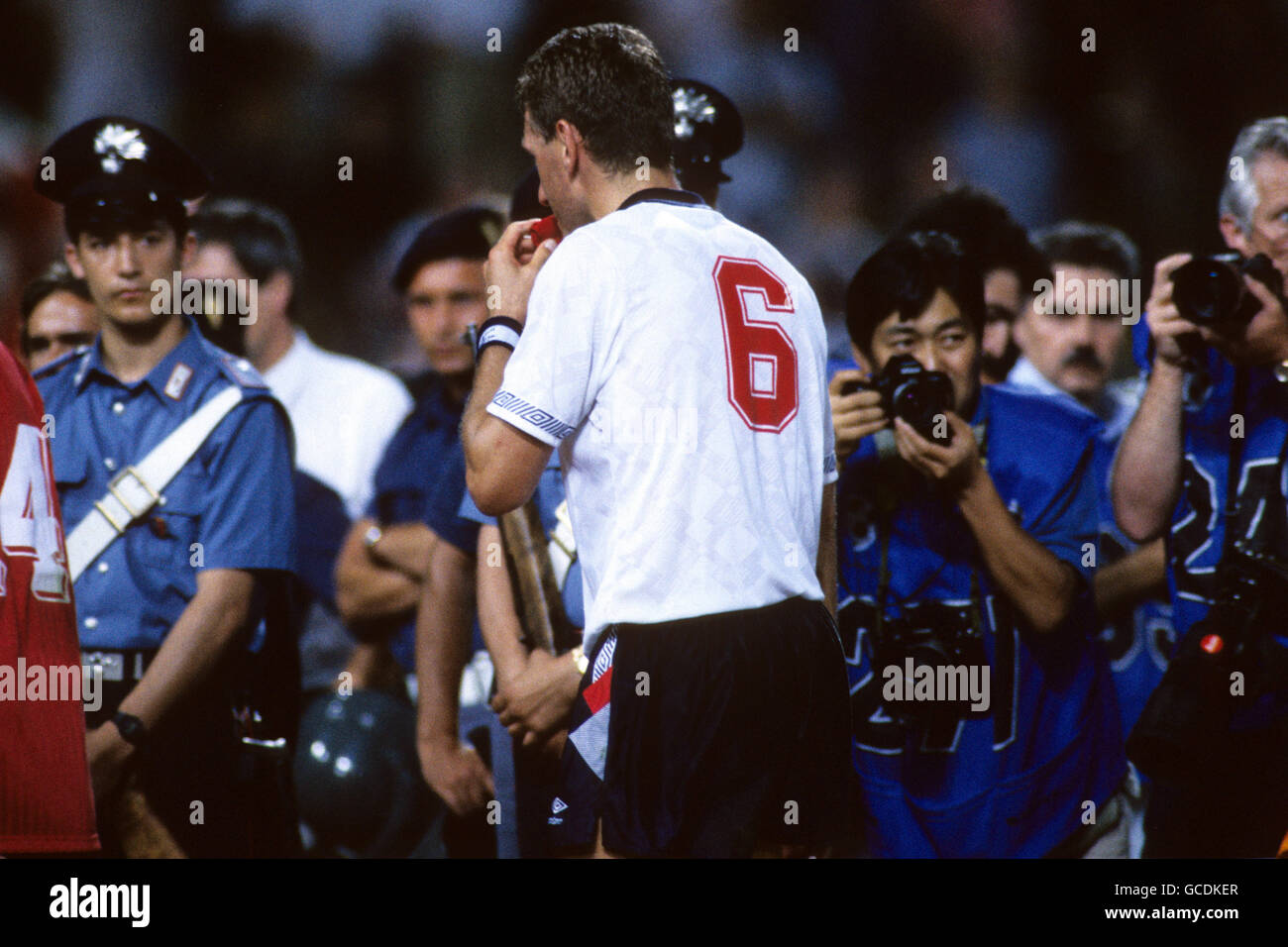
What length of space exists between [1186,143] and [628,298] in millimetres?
3824

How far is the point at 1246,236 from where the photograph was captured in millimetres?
3170

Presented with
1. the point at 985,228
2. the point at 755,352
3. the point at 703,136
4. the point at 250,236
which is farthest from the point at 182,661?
the point at 985,228

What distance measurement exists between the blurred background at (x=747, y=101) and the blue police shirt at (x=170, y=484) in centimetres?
230

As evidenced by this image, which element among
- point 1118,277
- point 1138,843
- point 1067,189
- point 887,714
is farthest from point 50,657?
point 1067,189

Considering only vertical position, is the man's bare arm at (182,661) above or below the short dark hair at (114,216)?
below

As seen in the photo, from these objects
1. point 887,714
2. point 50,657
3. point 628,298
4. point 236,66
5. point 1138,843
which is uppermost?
point 236,66

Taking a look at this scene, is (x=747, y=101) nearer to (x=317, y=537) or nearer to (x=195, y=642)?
(x=317, y=537)

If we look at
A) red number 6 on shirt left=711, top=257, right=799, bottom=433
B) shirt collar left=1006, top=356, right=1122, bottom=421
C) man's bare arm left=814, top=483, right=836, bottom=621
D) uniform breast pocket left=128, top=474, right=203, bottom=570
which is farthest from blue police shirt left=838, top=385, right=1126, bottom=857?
uniform breast pocket left=128, top=474, right=203, bottom=570

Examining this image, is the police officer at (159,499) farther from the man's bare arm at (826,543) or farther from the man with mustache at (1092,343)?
the man with mustache at (1092,343)

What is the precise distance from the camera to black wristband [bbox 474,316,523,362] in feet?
7.70

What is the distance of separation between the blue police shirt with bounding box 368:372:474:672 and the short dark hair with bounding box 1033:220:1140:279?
1.76 metres

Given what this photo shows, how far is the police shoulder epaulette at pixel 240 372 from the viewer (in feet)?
10.4

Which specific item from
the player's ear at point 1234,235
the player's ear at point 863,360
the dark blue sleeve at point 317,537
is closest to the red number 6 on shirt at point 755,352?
the player's ear at point 863,360
